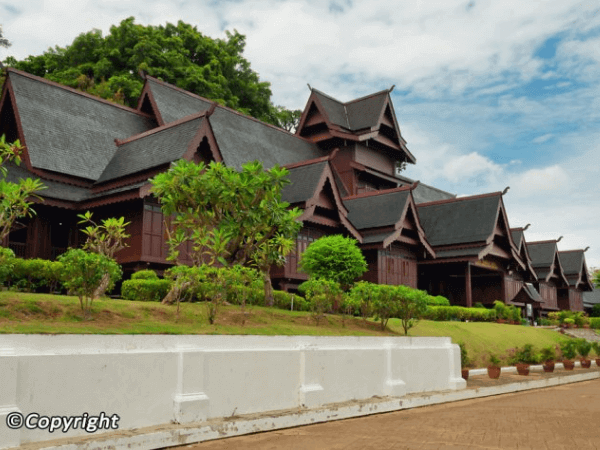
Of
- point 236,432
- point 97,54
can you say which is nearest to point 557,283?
point 97,54

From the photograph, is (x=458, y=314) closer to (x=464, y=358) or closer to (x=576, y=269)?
(x=464, y=358)

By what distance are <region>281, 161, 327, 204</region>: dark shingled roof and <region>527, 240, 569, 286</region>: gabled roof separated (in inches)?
1039

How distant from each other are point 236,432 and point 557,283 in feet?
152

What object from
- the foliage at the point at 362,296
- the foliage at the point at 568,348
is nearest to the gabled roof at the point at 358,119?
the foliage at the point at 568,348

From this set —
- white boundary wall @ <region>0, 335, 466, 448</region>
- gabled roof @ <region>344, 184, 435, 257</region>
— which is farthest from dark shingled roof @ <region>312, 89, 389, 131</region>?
white boundary wall @ <region>0, 335, 466, 448</region>

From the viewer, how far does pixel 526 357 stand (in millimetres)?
22219

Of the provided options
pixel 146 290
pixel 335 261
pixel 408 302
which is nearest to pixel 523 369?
pixel 408 302

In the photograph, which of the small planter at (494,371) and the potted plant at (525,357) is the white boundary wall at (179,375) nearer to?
the small planter at (494,371)

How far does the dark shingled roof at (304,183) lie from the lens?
2394 cm

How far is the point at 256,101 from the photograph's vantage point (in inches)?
1708

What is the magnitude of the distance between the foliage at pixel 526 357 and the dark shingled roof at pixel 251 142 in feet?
41.8

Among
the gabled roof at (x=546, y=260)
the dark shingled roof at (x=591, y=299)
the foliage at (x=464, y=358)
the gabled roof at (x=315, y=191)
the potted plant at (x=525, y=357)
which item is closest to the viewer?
the foliage at (x=464, y=358)

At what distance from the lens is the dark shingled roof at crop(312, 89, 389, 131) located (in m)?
35.2

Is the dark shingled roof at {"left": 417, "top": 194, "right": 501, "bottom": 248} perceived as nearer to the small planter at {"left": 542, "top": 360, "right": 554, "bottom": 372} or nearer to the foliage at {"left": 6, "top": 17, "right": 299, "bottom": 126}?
the small planter at {"left": 542, "top": 360, "right": 554, "bottom": 372}
